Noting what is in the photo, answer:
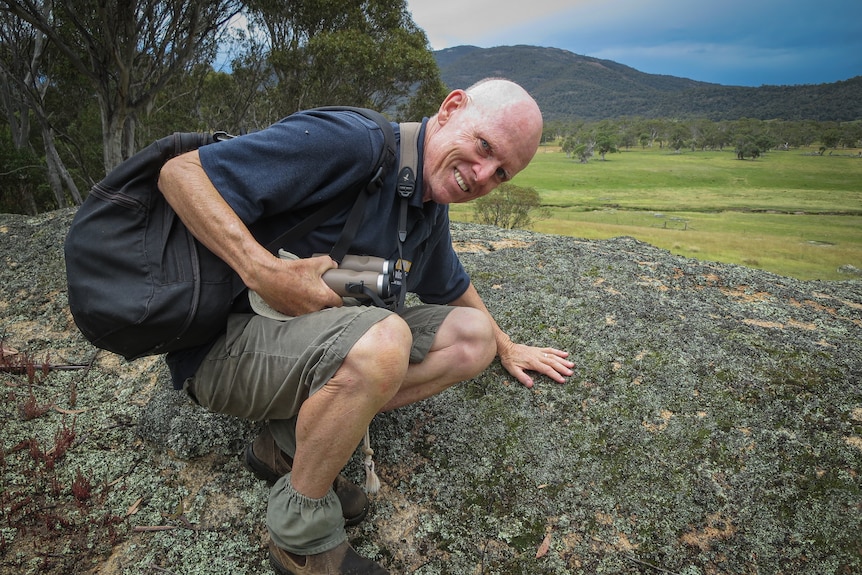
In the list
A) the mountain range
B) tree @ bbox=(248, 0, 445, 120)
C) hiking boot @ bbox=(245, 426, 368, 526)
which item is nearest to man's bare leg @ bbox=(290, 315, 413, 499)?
hiking boot @ bbox=(245, 426, 368, 526)

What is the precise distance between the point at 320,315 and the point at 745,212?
2910 cm

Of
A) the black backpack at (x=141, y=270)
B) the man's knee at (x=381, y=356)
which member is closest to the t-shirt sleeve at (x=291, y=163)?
the black backpack at (x=141, y=270)

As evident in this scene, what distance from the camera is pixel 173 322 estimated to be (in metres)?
2.05

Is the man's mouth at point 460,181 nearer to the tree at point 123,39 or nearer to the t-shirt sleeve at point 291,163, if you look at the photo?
the t-shirt sleeve at point 291,163

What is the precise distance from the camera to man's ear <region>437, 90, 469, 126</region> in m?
2.48

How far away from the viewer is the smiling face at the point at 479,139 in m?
2.38

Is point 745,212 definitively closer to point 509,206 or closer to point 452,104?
point 509,206

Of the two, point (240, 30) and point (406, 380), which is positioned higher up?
point (240, 30)

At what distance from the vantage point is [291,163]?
2104mm

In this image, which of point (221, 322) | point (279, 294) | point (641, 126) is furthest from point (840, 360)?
point (641, 126)

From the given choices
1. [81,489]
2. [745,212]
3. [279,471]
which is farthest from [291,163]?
[745,212]

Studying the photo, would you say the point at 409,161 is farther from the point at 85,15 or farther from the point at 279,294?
the point at 85,15

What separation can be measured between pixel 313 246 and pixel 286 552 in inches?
53.2

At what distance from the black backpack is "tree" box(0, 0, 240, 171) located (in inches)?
496
